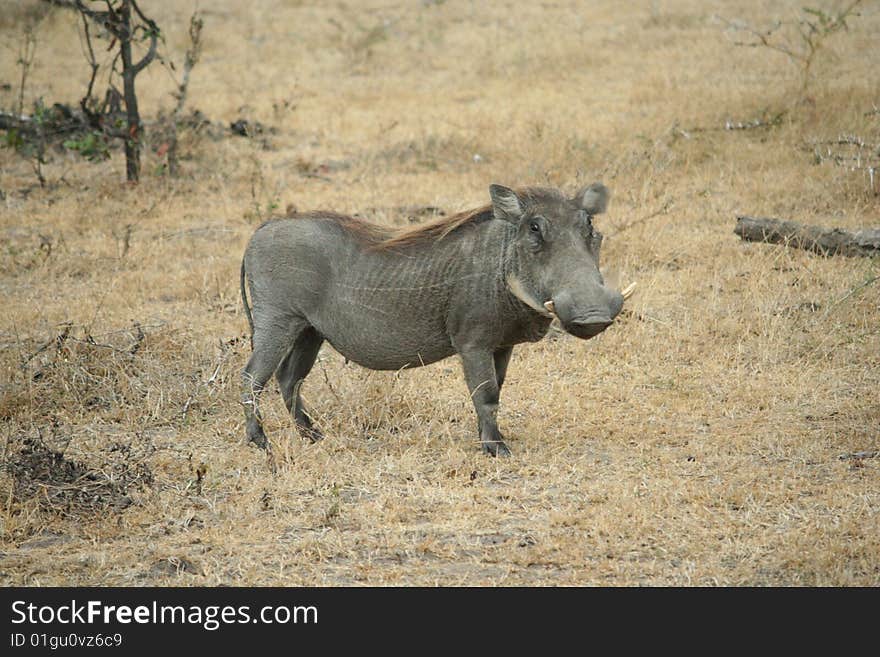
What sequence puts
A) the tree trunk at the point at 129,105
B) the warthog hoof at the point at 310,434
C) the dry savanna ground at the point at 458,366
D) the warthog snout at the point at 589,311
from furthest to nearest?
the tree trunk at the point at 129,105 < the warthog hoof at the point at 310,434 < the warthog snout at the point at 589,311 < the dry savanna ground at the point at 458,366

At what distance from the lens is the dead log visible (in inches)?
297

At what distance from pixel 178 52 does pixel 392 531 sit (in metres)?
11.7

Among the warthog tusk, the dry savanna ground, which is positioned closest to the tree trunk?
the dry savanna ground

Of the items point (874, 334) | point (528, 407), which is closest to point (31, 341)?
point (528, 407)

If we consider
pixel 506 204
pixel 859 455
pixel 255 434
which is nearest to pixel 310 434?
pixel 255 434

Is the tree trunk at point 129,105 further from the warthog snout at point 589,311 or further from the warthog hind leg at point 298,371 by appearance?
the warthog snout at point 589,311

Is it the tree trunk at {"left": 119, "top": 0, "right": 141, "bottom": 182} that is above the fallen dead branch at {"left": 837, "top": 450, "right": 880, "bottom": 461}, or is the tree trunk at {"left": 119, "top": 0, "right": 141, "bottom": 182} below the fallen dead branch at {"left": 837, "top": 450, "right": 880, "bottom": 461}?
above

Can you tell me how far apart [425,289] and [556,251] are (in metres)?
0.70

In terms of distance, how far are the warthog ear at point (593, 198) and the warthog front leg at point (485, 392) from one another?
77 cm

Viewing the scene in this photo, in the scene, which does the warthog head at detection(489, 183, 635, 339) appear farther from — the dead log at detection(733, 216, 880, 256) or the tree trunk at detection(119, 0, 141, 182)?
the tree trunk at detection(119, 0, 141, 182)

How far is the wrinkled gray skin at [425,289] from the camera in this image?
194 inches

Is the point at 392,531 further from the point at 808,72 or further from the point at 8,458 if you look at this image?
the point at 808,72

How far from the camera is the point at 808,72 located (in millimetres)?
10734

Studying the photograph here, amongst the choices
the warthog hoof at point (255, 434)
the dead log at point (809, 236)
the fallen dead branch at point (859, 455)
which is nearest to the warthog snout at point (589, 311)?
the fallen dead branch at point (859, 455)
